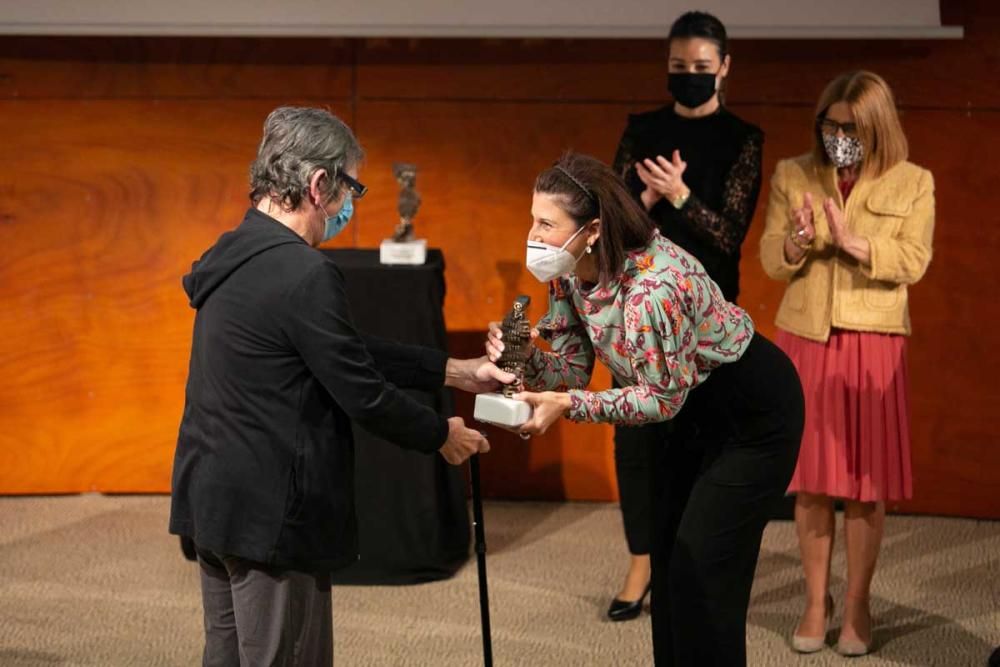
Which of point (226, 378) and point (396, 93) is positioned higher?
point (396, 93)

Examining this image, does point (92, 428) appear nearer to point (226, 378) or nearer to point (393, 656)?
point (393, 656)

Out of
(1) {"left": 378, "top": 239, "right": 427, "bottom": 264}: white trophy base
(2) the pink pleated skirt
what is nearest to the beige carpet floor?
(2) the pink pleated skirt

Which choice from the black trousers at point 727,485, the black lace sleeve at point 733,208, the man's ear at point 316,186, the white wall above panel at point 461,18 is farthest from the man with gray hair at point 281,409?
the white wall above panel at point 461,18

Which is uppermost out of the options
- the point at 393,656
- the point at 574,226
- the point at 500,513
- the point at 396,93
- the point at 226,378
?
the point at 396,93

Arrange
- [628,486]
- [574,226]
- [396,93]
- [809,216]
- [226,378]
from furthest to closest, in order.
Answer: [396,93], [628,486], [809,216], [574,226], [226,378]

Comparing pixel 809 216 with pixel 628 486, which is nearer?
pixel 809 216

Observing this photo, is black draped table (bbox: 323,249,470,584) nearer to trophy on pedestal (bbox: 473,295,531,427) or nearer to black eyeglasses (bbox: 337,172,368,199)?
trophy on pedestal (bbox: 473,295,531,427)

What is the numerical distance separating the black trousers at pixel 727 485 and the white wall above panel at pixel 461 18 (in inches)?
75.9

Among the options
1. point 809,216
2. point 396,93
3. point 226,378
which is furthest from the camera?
point 396,93

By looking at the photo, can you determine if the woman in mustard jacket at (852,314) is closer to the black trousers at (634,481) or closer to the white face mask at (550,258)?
the black trousers at (634,481)

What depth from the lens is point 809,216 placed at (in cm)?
354

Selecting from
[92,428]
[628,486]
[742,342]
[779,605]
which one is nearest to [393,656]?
[628,486]

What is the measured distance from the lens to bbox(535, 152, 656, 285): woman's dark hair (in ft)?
8.43

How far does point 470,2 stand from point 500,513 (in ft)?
5.76
